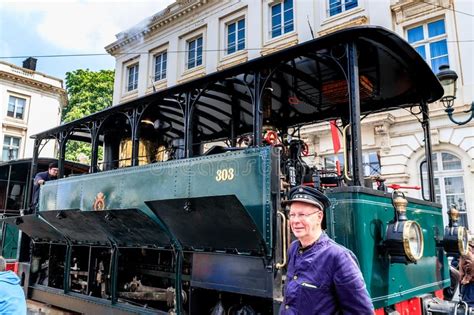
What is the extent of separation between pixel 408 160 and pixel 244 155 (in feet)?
30.4

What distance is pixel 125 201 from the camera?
15.5 feet

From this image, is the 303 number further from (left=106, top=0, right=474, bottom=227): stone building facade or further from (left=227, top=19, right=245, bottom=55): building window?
(left=227, top=19, right=245, bottom=55): building window

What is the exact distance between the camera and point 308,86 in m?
5.36

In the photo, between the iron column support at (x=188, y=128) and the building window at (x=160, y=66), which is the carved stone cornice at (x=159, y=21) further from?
the iron column support at (x=188, y=128)

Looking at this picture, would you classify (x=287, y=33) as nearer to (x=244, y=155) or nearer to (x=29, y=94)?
(x=244, y=155)

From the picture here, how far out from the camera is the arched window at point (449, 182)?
10656mm

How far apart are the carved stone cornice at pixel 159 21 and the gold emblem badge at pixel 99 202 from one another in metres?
13.5

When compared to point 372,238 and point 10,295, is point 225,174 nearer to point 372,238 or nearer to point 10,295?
point 372,238

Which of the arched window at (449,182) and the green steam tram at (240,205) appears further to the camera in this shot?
the arched window at (449,182)

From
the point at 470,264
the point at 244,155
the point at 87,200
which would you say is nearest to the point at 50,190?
the point at 87,200

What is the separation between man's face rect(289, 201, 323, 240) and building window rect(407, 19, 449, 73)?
10.9 metres

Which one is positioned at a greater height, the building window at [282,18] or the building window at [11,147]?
the building window at [282,18]

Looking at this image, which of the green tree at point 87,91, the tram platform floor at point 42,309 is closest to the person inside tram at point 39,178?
the tram platform floor at point 42,309

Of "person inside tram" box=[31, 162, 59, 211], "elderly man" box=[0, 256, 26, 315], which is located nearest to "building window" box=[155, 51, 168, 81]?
"person inside tram" box=[31, 162, 59, 211]
